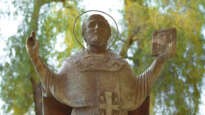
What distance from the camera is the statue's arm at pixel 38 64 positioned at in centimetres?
622

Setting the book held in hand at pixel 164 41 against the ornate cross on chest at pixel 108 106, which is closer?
the ornate cross on chest at pixel 108 106

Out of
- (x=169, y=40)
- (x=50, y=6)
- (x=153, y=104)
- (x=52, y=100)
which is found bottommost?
(x=153, y=104)

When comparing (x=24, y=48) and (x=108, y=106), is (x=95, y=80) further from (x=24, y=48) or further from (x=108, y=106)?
(x=24, y=48)

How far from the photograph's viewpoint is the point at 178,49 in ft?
42.4

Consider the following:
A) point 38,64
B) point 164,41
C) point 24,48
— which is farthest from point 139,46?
point 38,64

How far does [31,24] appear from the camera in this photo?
12.7 m

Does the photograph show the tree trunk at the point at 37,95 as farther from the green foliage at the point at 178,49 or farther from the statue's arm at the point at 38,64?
the statue's arm at the point at 38,64

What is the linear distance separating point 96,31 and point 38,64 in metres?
1.13

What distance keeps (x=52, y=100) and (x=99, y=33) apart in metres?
1.26

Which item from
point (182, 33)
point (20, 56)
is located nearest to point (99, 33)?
point (20, 56)

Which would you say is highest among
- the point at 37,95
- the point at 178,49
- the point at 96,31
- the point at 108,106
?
the point at 96,31

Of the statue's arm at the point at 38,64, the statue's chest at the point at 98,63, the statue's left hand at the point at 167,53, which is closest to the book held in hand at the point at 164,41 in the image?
the statue's left hand at the point at 167,53

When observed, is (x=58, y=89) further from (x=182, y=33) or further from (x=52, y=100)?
(x=182, y=33)

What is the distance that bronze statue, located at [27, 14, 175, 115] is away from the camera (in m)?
6.39
